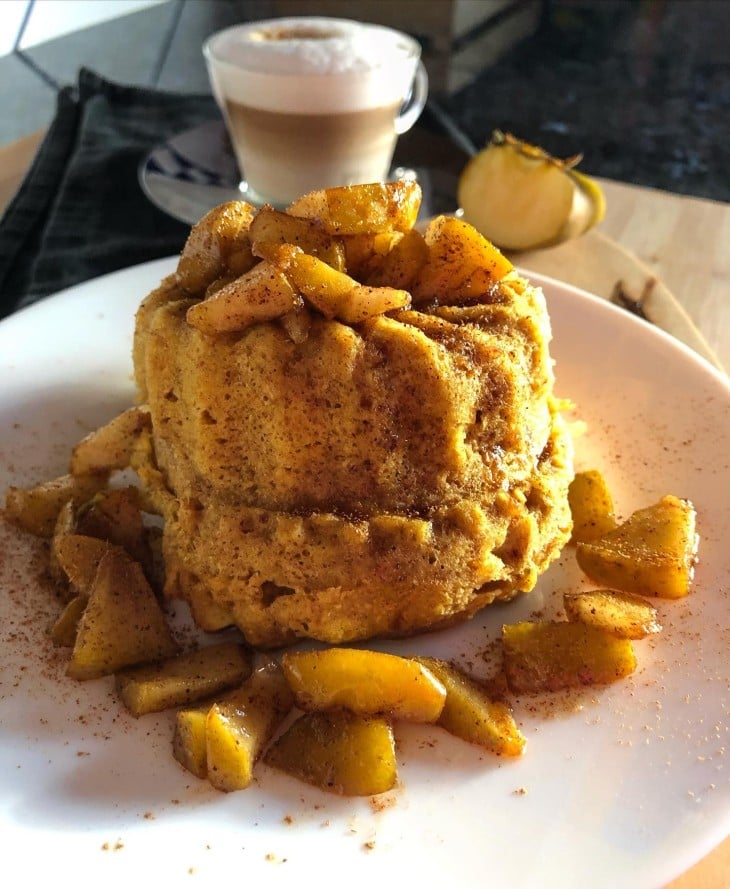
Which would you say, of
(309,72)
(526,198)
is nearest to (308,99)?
(309,72)

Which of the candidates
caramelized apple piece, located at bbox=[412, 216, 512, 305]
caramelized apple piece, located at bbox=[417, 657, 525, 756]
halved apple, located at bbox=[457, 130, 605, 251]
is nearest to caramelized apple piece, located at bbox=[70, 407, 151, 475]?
Result: caramelized apple piece, located at bbox=[412, 216, 512, 305]

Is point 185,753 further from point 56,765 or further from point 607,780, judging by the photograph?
point 607,780

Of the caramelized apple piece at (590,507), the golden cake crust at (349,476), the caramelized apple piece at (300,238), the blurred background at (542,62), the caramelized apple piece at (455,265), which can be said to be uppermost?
the caramelized apple piece at (300,238)

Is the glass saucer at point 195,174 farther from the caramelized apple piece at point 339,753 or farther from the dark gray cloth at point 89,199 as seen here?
the caramelized apple piece at point 339,753

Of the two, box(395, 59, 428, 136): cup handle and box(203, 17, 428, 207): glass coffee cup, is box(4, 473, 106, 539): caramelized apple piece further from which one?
box(395, 59, 428, 136): cup handle

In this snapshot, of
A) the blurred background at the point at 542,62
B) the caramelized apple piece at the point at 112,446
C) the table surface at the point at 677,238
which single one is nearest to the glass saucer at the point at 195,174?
the table surface at the point at 677,238

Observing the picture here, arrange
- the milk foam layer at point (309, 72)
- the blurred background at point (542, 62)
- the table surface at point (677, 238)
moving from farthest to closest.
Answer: the blurred background at point (542, 62), the milk foam layer at point (309, 72), the table surface at point (677, 238)

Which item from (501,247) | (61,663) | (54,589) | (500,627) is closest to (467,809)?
(500,627)
